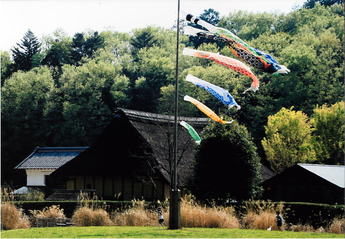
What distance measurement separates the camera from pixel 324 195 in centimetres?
2725

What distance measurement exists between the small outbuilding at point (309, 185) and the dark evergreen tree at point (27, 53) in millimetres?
46861

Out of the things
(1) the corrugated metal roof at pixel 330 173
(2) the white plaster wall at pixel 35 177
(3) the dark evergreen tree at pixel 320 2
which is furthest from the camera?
(3) the dark evergreen tree at pixel 320 2

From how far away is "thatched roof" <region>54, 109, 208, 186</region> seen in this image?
33216mm

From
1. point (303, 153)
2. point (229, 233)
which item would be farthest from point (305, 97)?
point (229, 233)

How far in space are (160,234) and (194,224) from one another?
132 inches

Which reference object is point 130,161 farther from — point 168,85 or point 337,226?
point 168,85

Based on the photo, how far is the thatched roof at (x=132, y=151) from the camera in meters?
33.2

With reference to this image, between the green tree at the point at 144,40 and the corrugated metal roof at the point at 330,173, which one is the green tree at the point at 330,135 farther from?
the green tree at the point at 144,40

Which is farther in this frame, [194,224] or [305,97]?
[305,97]

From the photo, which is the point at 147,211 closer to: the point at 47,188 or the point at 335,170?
the point at 335,170

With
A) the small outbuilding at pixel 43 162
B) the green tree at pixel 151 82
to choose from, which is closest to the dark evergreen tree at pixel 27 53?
the green tree at pixel 151 82

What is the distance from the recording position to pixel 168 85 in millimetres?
61062

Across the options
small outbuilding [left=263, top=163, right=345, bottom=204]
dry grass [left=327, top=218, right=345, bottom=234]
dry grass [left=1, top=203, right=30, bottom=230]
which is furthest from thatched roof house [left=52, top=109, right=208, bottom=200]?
dry grass [left=327, top=218, right=345, bottom=234]

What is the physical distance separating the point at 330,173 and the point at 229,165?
15.6 feet
